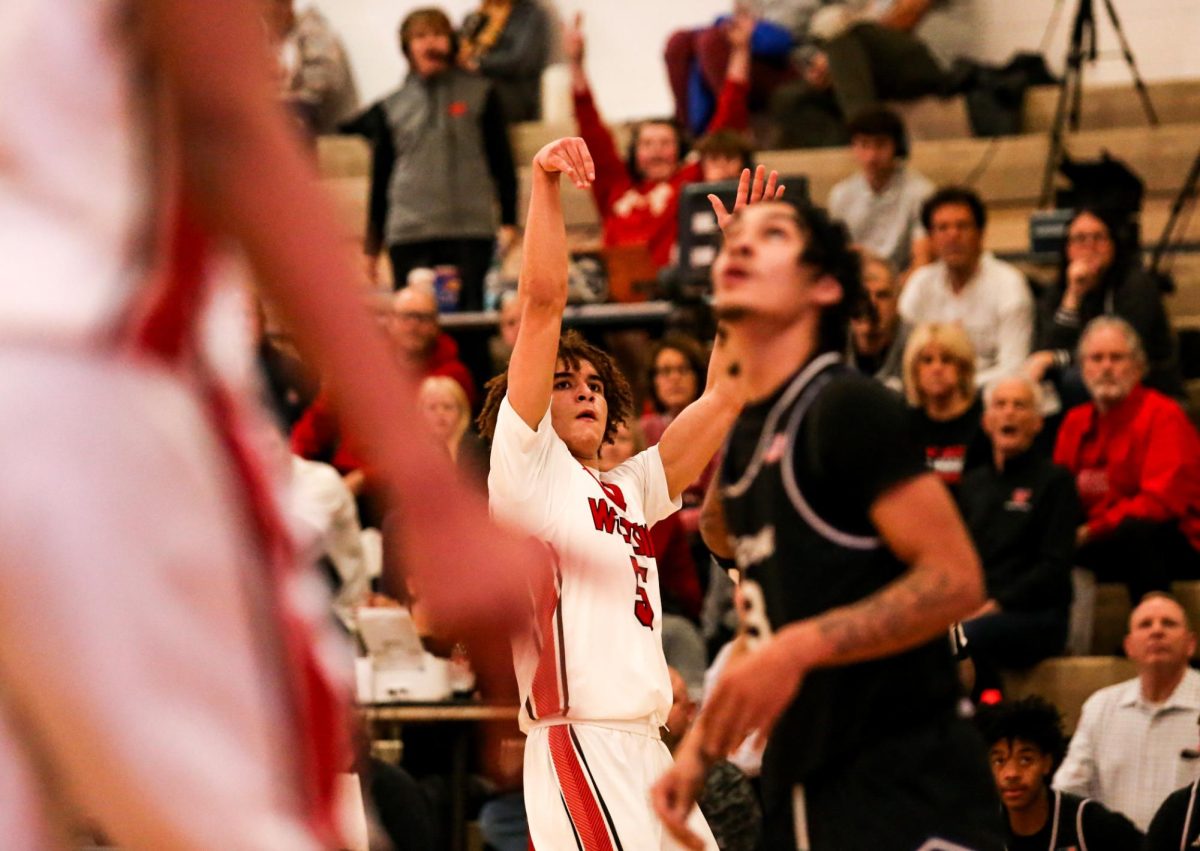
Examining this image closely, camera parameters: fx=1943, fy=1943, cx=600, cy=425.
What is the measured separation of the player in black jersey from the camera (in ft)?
10.7

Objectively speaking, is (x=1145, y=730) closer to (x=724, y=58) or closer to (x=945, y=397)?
(x=945, y=397)

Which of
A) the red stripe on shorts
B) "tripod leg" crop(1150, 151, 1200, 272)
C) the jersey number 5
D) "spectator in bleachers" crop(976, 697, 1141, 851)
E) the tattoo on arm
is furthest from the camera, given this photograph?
"tripod leg" crop(1150, 151, 1200, 272)

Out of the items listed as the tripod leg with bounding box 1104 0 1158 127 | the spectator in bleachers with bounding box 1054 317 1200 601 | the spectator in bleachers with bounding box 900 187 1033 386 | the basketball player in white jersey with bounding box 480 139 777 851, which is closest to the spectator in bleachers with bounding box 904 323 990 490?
A: the spectator in bleachers with bounding box 1054 317 1200 601

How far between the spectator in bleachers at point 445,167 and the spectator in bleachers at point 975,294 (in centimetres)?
265

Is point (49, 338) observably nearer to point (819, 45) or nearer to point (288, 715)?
point (288, 715)

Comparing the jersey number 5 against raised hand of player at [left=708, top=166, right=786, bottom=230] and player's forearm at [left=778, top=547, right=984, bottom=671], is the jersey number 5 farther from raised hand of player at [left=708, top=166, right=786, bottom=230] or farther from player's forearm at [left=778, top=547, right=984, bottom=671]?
player's forearm at [left=778, top=547, right=984, bottom=671]

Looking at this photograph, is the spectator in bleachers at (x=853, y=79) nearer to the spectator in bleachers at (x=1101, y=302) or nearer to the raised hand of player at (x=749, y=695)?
the spectator in bleachers at (x=1101, y=302)

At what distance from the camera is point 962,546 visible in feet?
10.9

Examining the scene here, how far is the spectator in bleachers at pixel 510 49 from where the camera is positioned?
14.3m

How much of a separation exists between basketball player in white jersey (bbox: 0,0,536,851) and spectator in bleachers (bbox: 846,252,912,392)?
27.2 ft

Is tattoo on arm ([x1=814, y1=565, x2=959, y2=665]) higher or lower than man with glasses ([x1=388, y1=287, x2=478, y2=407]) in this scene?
higher

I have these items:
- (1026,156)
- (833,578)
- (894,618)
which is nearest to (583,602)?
(833,578)

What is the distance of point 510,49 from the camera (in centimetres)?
1439

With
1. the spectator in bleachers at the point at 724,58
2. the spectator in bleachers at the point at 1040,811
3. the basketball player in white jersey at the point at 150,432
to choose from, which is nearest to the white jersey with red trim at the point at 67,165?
the basketball player in white jersey at the point at 150,432
